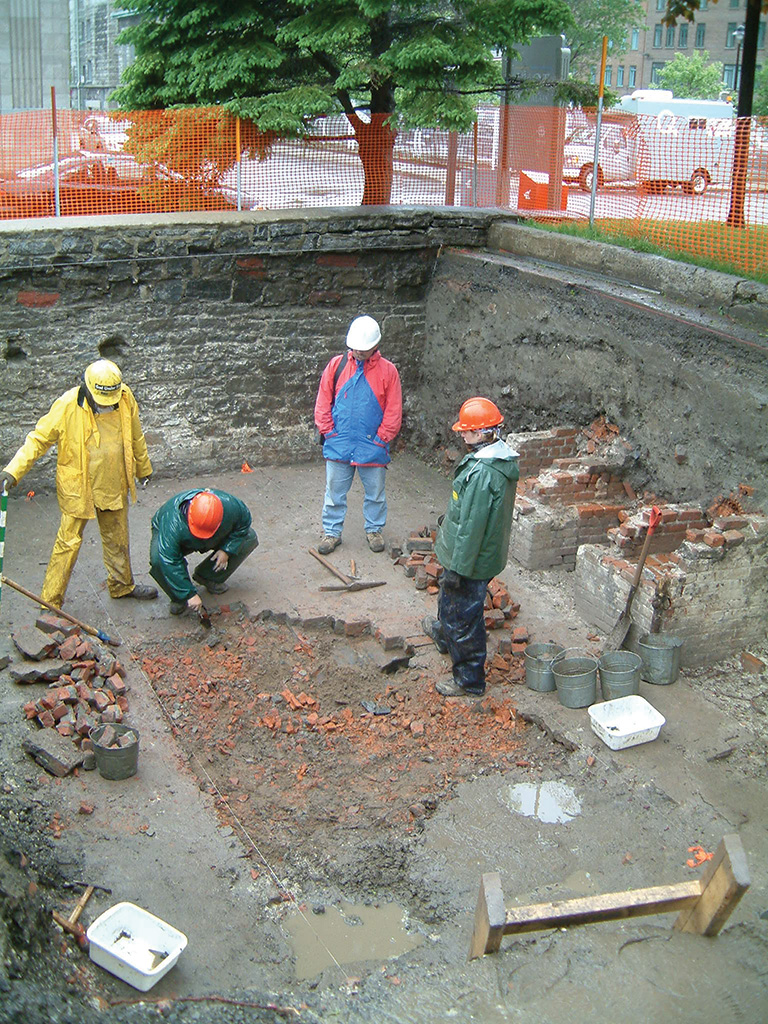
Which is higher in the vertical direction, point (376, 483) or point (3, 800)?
point (376, 483)

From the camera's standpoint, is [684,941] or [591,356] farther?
[591,356]

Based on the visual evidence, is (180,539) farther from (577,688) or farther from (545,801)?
(545,801)

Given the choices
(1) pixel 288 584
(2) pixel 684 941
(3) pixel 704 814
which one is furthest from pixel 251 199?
(2) pixel 684 941

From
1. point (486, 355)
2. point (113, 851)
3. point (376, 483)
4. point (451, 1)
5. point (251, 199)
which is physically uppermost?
point (451, 1)

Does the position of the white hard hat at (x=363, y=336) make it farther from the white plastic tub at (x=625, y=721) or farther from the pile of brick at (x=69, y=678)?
Result: the white plastic tub at (x=625, y=721)

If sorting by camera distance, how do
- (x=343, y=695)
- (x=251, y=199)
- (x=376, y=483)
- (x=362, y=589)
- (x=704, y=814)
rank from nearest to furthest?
1. (x=704, y=814)
2. (x=343, y=695)
3. (x=362, y=589)
4. (x=376, y=483)
5. (x=251, y=199)

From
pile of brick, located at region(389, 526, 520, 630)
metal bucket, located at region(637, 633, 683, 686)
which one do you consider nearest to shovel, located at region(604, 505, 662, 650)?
metal bucket, located at region(637, 633, 683, 686)

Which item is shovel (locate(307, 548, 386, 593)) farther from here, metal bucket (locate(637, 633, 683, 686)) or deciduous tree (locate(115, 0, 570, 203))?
deciduous tree (locate(115, 0, 570, 203))

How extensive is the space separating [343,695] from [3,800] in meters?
2.09

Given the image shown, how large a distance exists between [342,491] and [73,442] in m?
2.28

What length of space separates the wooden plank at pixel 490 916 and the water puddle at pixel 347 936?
1.65 ft

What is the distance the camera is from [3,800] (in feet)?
16.1

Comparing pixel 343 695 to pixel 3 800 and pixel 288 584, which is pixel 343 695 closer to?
pixel 288 584

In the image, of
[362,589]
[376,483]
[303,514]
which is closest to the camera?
[362,589]
